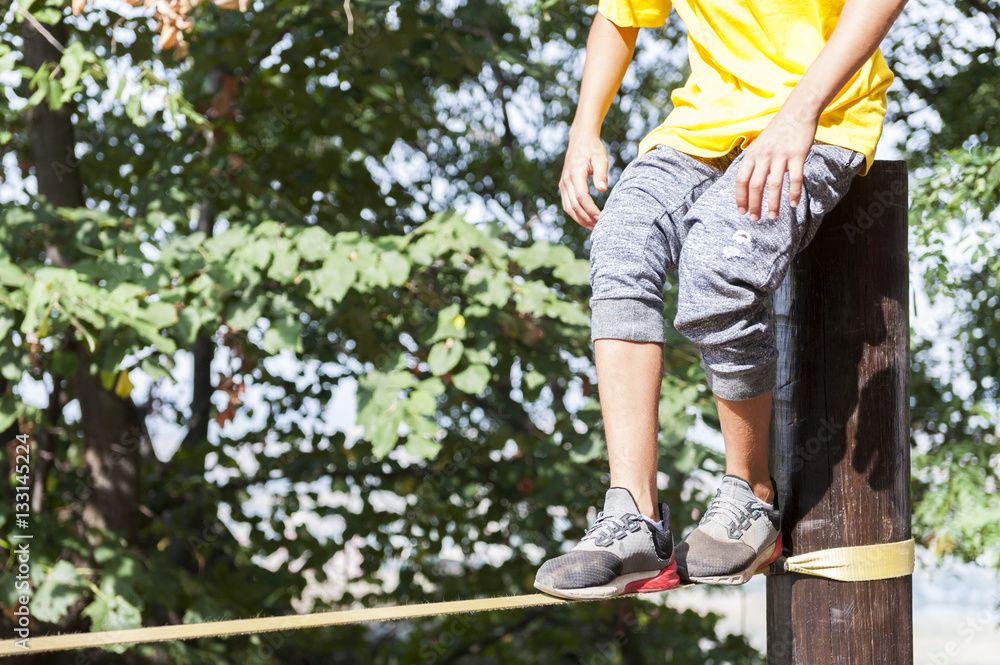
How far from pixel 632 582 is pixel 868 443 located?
44 cm

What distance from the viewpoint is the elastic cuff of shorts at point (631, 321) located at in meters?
1.33

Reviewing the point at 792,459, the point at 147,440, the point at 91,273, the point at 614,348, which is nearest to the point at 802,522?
the point at 792,459

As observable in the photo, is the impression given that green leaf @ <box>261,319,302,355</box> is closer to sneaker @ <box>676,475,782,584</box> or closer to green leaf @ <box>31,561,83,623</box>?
green leaf @ <box>31,561,83,623</box>

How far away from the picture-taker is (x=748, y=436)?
1359 mm

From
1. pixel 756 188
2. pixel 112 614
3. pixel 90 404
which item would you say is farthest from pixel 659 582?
pixel 90 404

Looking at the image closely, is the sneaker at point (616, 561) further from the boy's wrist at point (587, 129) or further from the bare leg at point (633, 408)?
the boy's wrist at point (587, 129)

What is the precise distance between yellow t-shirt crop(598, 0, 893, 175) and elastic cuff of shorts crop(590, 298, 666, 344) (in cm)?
28

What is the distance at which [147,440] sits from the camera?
4230mm

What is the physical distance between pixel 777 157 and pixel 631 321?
32 centimetres

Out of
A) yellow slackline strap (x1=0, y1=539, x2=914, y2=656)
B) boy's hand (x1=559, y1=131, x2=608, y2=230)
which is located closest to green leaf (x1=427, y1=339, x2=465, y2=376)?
boy's hand (x1=559, y1=131, x2=608, y2=230)

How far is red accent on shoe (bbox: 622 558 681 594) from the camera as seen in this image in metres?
1.31

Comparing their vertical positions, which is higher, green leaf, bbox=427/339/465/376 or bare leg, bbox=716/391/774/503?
green leaf, bbox=427/339/465/376

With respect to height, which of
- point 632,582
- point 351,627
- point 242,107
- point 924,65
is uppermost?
point 924,65

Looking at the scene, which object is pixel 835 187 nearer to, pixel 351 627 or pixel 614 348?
pixel 614 348
